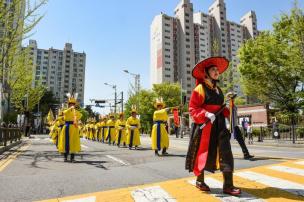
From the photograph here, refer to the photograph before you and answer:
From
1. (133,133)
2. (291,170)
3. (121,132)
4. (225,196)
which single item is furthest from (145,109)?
(225,196)

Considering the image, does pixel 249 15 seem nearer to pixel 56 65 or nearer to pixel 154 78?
pixel 154 78

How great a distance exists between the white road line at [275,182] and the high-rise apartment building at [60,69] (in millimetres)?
128174

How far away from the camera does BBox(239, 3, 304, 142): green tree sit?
99.3ft

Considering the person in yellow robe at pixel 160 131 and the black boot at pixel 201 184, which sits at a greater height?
the person in yellow robe at pixel 160 131

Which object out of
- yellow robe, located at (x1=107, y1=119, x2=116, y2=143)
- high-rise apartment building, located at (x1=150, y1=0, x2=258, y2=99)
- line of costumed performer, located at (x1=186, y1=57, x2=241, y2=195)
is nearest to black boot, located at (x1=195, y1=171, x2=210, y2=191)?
line of costumed performer, located at (x1=186, y1=57, x2=241, y2=195)

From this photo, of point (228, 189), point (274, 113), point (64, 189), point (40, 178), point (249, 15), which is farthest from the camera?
point (249, 15)

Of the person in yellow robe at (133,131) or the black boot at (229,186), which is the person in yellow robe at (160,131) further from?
the black boot at (229,186)

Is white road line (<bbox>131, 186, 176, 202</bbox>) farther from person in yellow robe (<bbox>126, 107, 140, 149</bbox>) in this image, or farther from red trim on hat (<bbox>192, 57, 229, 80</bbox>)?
person in yellow robe (<bbox>126, 107, 140, 149</bbox>)

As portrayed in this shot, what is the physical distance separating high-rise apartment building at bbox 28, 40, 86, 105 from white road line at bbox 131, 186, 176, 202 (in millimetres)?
128736

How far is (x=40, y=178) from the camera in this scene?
6.48 m

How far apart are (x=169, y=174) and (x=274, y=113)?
3304 cm

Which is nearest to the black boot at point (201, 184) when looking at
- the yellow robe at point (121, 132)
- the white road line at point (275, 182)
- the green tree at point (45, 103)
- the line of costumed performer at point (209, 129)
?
the line of costumed performer at point (209, 129)

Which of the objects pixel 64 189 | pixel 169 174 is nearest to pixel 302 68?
pixel 169 174

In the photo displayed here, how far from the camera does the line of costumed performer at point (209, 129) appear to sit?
451cm
